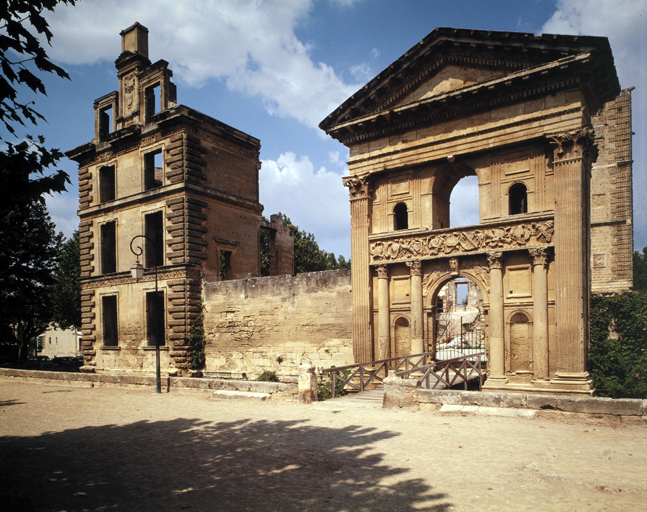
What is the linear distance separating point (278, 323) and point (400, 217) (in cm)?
621

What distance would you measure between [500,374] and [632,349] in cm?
425

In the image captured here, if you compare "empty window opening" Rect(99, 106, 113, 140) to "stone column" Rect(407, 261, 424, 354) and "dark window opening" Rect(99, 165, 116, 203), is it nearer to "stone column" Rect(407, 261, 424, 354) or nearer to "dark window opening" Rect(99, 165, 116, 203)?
"dark window opening" Rect(99, 165, 116, 203)

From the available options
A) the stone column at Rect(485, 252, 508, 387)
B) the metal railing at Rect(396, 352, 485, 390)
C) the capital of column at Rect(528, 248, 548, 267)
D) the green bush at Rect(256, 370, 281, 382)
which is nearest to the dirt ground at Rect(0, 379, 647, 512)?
the metal railing at Rect(396, 352, 485, 390)

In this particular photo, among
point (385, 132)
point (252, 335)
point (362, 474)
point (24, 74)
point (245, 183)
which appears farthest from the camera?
point (245, 183)

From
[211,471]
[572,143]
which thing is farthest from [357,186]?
[211,471]

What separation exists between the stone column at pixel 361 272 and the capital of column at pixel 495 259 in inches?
160

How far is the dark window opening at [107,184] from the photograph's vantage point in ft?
82.2

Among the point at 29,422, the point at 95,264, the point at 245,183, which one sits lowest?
the point at 29,422

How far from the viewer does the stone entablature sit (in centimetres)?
1416

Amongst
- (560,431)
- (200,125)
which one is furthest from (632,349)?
(200,125)

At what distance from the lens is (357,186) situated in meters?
17.5

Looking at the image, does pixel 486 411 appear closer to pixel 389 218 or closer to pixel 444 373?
pixel 444 373

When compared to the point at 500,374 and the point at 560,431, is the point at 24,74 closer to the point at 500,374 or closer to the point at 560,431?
the point at 560,431

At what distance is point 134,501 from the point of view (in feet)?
19.2
